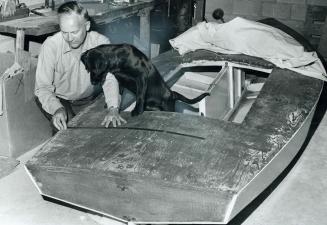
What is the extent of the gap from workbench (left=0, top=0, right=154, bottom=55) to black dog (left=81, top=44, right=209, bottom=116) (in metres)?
1.06

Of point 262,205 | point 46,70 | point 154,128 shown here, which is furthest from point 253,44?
point 46,70

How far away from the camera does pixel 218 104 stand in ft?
12.8

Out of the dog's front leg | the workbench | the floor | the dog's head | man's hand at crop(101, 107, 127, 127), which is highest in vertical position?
the workbench

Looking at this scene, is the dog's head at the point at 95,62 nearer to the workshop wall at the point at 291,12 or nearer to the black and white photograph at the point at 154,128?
the black and white photograph at the point at 154,128

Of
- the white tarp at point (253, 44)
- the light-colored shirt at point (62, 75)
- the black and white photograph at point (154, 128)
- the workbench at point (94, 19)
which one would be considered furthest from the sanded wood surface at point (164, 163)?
the workbench at point (94, 19)

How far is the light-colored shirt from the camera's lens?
3189 mm

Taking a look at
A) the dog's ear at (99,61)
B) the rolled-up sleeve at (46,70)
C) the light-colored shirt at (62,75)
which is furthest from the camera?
the rolled-up sleeve at (46,70)

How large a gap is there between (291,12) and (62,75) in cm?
430

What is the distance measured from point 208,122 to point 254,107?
1.40 ft

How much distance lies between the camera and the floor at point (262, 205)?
9.70ft

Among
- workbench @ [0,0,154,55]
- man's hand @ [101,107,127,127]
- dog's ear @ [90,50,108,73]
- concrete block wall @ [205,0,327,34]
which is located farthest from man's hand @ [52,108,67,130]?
concrete block wall @ [205,0,327,34]

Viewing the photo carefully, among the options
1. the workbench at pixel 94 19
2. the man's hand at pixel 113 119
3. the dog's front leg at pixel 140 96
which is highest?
the workbench at pixel 94 19

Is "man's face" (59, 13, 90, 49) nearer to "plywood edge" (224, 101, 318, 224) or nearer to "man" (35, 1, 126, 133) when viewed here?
"man" (35, 1, 126, 133)

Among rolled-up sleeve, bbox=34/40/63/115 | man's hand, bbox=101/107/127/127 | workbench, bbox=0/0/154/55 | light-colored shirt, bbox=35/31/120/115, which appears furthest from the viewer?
workbench, bbox=0/0/154/55
